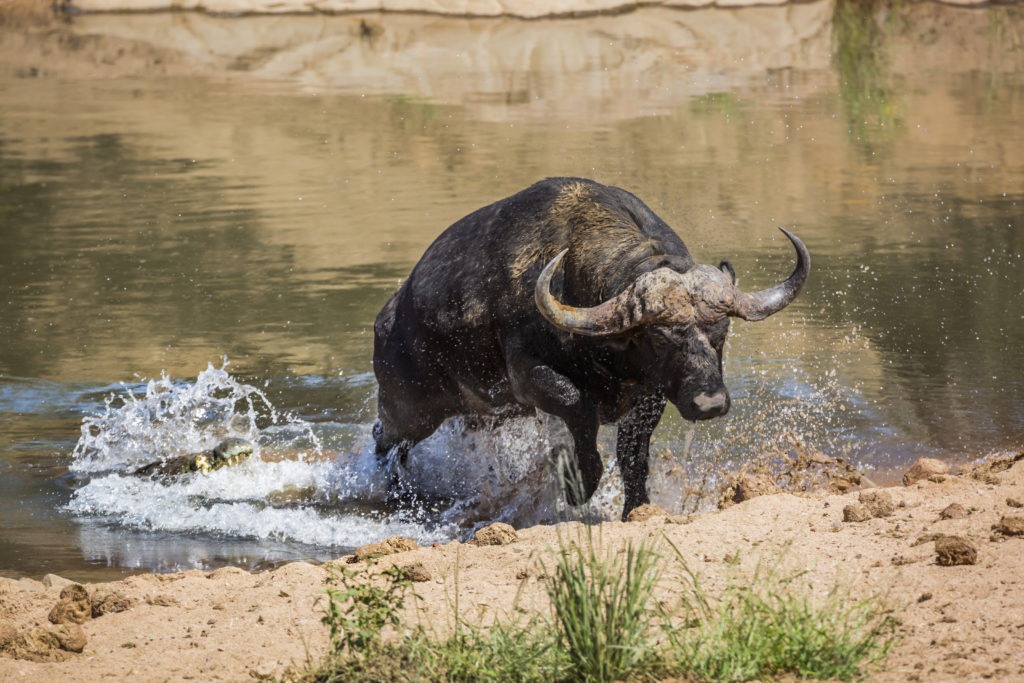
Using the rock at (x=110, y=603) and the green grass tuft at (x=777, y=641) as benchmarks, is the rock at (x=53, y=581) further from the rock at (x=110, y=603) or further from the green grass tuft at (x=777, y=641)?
the green grass tuft at (x=777, y=641)

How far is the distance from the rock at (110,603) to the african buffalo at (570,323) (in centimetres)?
202

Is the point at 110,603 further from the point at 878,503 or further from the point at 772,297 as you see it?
the point at 772,297

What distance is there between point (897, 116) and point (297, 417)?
13.5 m

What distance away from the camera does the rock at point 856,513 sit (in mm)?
6184

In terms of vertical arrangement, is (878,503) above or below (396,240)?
below

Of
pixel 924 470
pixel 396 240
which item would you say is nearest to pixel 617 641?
pixel 924 470

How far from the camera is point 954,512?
19.7ft

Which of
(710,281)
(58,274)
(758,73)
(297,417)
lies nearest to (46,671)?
(710,281)

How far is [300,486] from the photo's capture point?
898 cm

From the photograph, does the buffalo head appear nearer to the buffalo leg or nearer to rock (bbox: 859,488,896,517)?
the buffalo leg

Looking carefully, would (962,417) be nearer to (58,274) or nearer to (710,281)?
(710,281)

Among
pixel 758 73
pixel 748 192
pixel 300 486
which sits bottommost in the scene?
pixel 300 486

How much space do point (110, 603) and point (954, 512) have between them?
3.54 meters

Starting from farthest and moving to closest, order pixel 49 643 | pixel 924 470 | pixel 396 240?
pixel 396 240 → pixel 924 470 → pixel 49 643
